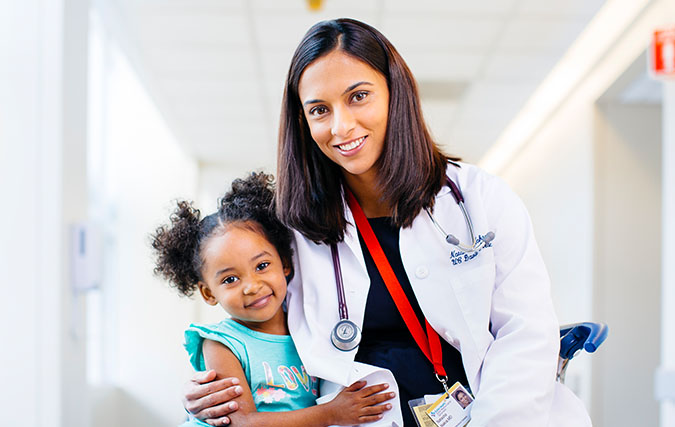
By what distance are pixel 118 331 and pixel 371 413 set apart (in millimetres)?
6759

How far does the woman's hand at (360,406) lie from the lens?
1465mm

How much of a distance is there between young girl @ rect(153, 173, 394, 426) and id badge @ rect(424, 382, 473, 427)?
0.10 m

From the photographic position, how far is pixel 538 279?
4.87ft

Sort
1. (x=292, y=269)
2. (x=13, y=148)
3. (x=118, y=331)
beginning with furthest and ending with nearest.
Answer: (x=118, y=331) → (x=13, y=148) → (x=292, y=269)

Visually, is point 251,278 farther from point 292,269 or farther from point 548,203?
point 548,203

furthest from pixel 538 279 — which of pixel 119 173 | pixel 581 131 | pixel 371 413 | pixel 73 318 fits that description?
pixel 119 173

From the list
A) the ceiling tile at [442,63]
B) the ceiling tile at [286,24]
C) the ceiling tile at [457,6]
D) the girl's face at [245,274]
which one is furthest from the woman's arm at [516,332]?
the ceiling tile at [442,63]

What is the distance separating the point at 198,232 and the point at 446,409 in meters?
0.70

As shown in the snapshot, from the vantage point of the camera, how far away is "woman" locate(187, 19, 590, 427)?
1.47m

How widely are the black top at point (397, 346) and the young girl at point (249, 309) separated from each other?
0.23ft

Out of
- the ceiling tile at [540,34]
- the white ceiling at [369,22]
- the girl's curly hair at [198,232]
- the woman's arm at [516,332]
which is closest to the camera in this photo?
the woman's arm at [516,332]

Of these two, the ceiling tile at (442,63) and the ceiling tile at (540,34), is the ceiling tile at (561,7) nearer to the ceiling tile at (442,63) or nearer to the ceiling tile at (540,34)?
the ceiling tile at (540,34)

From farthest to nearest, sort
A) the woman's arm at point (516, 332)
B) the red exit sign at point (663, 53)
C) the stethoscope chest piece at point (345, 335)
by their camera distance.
Result: the red exit sign at point (663, 53) < the stethoscope chest piece at point (345, 335) < the woman's arm at point (516, 332)

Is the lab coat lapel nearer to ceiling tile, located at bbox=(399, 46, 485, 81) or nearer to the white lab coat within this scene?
the white lab coat
